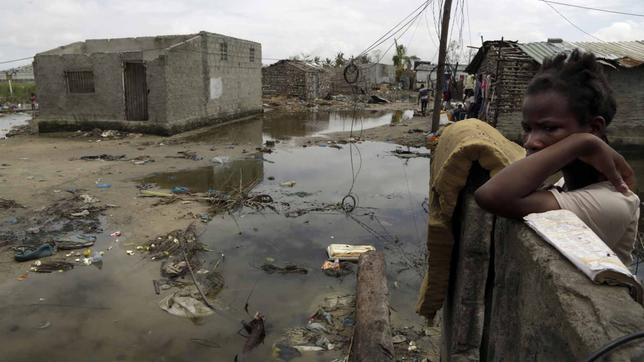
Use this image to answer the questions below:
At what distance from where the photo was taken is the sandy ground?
6867 mm

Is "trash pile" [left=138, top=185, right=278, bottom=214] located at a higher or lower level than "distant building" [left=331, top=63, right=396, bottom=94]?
lower

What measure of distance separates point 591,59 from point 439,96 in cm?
1072

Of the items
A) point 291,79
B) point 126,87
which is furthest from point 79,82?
point 291,79

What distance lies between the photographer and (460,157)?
1713mm

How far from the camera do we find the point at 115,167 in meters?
10.1

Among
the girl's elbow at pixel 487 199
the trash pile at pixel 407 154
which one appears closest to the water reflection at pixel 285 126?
the trash pile at pixel 407 154

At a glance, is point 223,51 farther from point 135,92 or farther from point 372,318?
point 372,318

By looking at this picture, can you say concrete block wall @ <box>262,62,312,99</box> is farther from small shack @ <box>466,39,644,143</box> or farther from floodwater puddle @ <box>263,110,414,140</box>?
small shack @ <box>466,39,644,143</box>

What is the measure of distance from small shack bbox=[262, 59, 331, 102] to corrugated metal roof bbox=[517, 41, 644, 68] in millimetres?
19144

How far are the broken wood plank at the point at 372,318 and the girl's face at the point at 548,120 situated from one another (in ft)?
7.66

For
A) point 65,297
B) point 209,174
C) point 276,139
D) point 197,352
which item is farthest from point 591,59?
point 276,139

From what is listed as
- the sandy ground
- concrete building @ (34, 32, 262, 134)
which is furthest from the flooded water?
the sandy ground

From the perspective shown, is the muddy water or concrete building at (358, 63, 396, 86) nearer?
the muddy water

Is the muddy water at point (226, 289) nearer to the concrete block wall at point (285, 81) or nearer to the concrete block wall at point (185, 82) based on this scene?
the concrete block wall at point (185, 82)
